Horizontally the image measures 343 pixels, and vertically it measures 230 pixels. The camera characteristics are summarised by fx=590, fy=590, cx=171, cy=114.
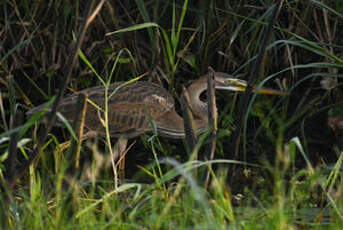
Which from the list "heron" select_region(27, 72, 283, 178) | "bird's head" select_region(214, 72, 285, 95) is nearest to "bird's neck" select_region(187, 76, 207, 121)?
"heron" select_region(27, 72, 283, 178)

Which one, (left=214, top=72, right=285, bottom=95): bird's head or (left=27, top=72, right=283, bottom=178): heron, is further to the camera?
(left=27, top=72, right=283, bottom=178): heron

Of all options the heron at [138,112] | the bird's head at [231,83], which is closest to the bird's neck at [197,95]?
the heron at [138,112]

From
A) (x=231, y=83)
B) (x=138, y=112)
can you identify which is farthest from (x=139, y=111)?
(x=231, y=83)

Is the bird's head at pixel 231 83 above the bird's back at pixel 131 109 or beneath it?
above

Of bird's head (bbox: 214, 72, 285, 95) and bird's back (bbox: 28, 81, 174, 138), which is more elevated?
bird's head (bbox: 214, 72, 285, 95)

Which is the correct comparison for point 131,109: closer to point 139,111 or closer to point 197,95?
point 139,111

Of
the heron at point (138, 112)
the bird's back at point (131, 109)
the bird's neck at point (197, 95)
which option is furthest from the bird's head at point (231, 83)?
the bird's back at point (131, 109)

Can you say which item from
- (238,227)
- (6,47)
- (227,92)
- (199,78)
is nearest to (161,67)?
(199,78)

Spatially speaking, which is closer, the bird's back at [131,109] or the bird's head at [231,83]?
the bird's head at [231,83]

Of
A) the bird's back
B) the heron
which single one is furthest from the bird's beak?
the bird's back

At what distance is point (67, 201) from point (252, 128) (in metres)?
2.55

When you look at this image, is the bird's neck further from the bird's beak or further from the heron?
the bird's beak

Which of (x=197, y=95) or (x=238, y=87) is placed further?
(x=197, y=95)

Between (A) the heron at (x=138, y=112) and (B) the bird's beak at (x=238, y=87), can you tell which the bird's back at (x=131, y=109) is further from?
(B) the bird's beak at (x=238, y=87)
